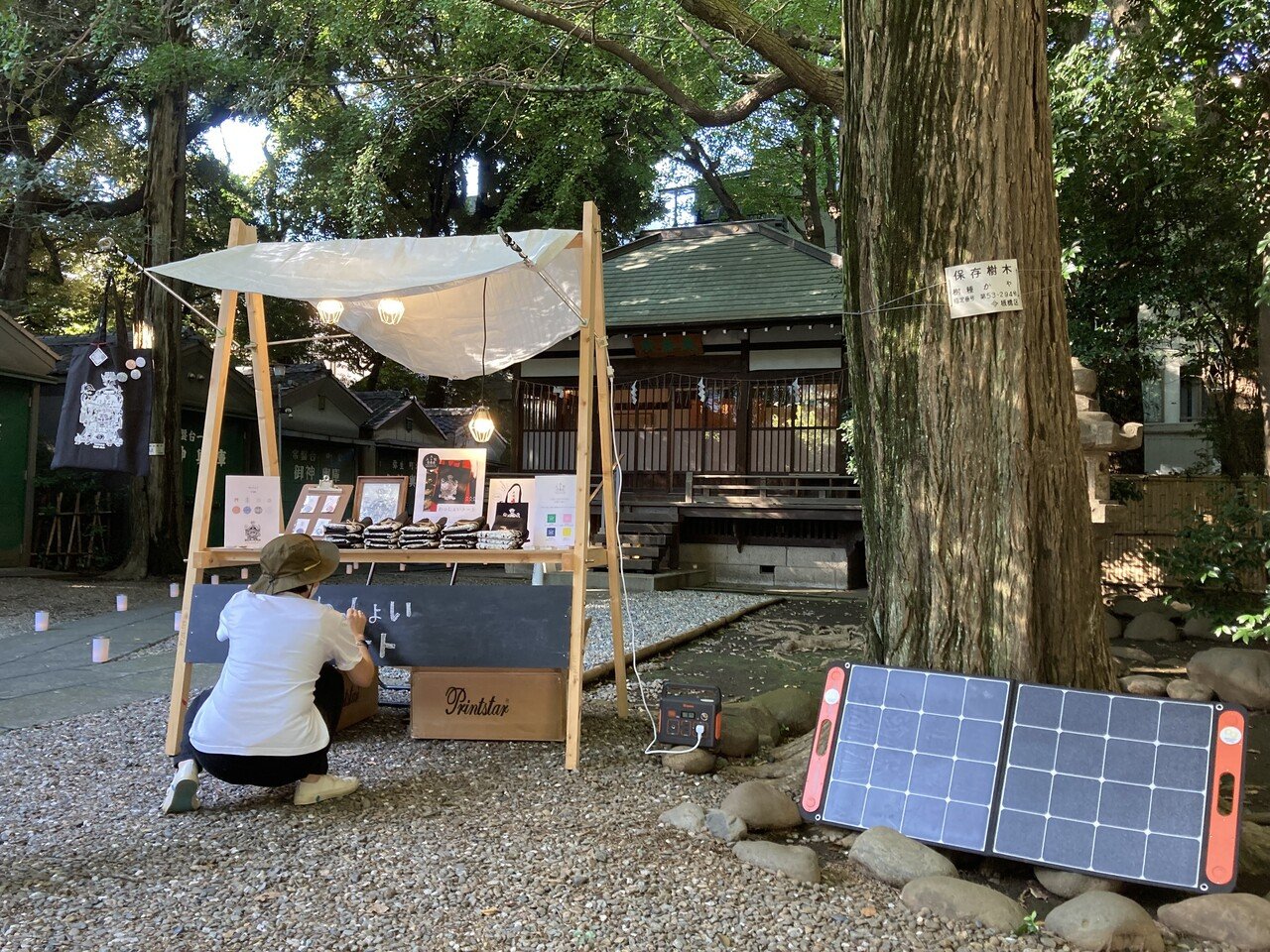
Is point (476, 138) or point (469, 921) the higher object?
point (476, 138)

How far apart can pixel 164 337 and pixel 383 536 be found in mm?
10879

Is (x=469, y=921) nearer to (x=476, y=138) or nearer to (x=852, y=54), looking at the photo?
(x=852, y=54)

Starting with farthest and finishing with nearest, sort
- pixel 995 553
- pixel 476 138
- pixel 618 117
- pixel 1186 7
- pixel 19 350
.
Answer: pixel 476 138, pixel 618 117, pixel 19 350, pixel 1186 7, pixel 995 553

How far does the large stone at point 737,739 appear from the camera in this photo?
4.41 metres

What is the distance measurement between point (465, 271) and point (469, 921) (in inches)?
104

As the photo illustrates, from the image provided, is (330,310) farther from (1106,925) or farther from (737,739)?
(1106,925)

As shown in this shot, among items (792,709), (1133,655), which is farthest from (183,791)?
(1133,655)

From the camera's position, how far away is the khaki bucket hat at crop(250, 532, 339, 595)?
3699mm

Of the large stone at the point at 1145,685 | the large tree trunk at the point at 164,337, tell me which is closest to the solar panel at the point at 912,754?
the large stone at the point at 1145,685

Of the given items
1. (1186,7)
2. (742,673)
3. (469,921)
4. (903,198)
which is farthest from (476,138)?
(469,921)

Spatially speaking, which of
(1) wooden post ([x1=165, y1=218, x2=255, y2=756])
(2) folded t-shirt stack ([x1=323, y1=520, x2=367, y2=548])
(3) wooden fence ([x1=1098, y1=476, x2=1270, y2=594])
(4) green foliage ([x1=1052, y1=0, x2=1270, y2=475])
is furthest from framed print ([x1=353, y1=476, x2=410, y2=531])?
(3) wooden fence ([x1=1098, y1=476, x2=1270, y2=594])

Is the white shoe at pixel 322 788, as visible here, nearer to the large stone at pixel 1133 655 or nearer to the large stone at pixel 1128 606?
the large stone at pixel 1133 655

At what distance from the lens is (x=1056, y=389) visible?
356 centimetres

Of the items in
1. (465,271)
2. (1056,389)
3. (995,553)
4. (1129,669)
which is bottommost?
(1129,669)
